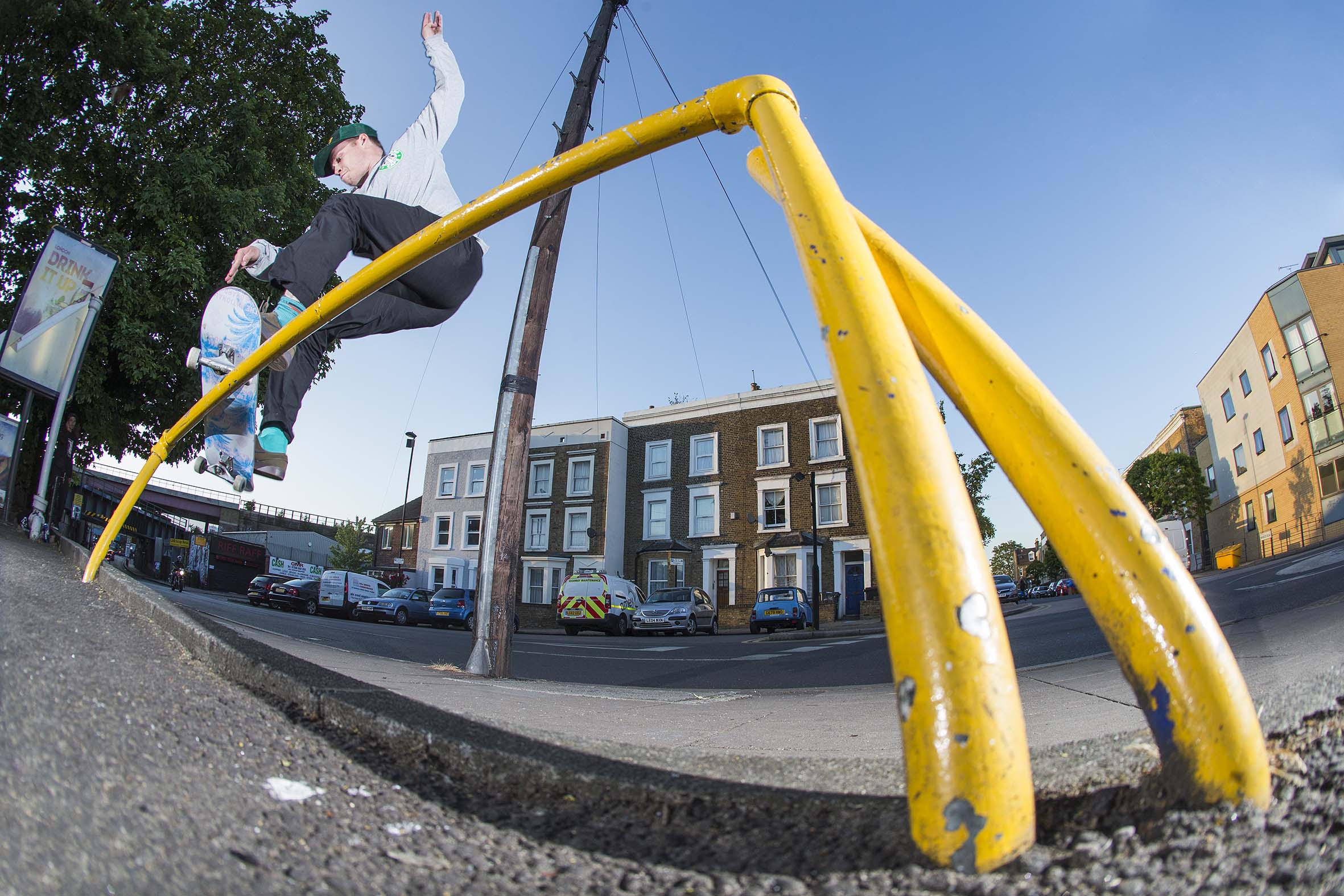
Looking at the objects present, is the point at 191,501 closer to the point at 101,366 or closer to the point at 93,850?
the point at 101,366

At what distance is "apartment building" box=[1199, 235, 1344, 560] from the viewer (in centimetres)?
2159

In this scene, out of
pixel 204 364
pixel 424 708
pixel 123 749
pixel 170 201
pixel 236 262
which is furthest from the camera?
pixel 170 201

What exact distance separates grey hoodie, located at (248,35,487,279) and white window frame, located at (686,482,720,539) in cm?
2300

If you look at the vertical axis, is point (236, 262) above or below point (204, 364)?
above

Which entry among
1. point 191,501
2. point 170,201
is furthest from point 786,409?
point 191,501

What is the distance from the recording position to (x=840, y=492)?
24.0 m

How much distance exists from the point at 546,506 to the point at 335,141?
1017 inches

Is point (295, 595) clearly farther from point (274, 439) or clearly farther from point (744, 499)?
point (274, 439)

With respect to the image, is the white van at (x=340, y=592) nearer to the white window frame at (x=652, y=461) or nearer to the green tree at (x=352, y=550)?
the white window frame at (x=652, y=461)

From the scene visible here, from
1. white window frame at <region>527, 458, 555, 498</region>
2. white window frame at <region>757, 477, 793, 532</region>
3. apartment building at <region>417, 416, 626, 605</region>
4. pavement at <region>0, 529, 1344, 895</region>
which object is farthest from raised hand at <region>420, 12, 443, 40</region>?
white window frame at <region>527, 458, 555, 498</region>

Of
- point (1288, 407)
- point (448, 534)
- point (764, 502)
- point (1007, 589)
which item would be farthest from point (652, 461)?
point (1288, 407)

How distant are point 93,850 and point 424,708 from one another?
0.71 metres

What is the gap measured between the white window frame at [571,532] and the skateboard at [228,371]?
24.1m

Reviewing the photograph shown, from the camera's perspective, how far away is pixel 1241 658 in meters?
3.21
